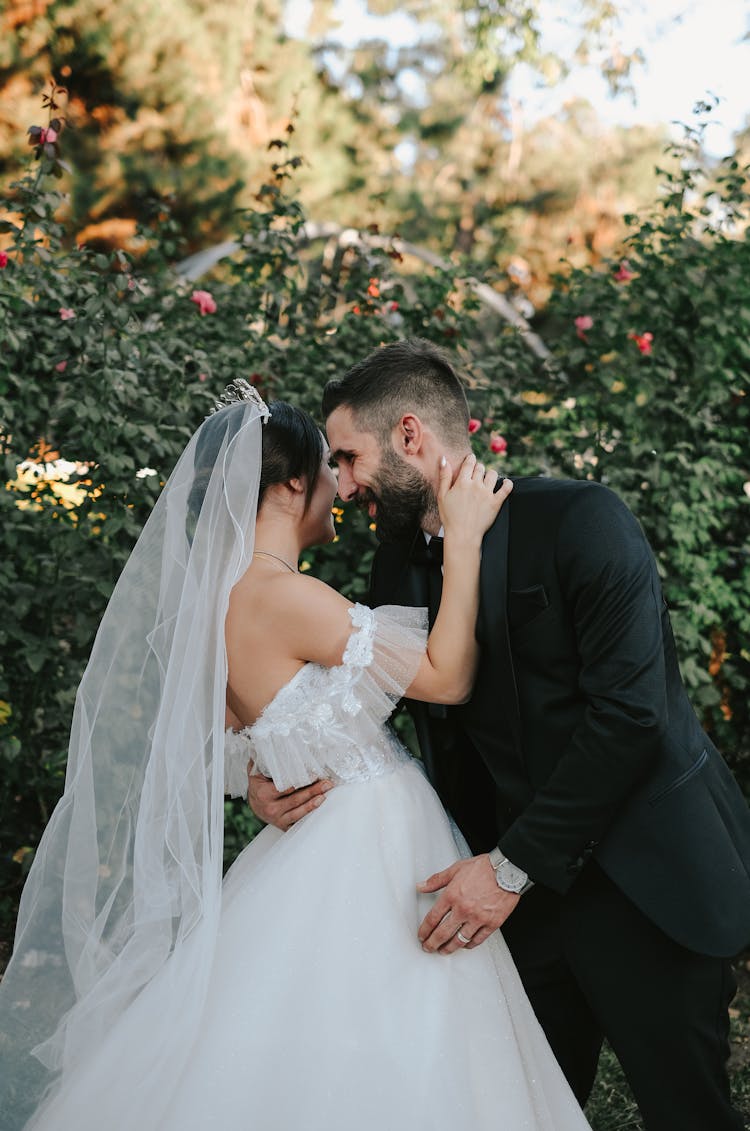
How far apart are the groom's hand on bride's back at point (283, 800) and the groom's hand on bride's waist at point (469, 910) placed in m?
0.40

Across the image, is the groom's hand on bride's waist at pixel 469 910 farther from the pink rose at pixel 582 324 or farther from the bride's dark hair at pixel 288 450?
the pink rose at pixel 582 324

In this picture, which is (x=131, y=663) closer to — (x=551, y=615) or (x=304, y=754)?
(x=304, y=754)

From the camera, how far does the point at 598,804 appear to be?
7.20 feet

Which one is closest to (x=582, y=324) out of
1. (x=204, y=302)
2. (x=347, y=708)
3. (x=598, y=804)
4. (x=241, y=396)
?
(x=204, y=302)

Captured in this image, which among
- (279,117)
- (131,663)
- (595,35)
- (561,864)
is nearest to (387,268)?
(131,663)

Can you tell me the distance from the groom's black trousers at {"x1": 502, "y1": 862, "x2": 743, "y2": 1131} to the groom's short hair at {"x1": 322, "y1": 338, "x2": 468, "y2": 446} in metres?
1.10

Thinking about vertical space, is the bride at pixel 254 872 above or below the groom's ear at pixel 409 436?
below

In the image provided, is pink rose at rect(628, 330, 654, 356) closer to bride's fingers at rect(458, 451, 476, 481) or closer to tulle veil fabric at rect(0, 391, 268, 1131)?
bride's fingers at rect(458, 451, 476, 481)

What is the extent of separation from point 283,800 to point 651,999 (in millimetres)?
922

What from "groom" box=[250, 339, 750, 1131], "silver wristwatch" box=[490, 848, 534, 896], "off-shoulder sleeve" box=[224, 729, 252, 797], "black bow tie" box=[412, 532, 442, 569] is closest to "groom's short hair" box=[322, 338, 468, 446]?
"groom" box=[250, 339, 750, 1131]

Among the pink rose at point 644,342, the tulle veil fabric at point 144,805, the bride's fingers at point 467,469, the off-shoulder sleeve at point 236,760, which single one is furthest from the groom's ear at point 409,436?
the pink rose at point 644,342

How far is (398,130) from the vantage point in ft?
55.9

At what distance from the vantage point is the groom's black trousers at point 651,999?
2.27m

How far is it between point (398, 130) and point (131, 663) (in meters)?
16.1
